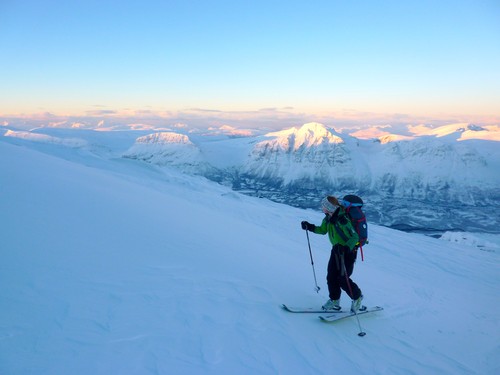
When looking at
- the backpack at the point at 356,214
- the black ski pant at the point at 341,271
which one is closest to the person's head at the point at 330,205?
the backpack at the point at 356,214

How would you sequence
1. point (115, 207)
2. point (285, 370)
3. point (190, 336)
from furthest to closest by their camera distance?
point (115, 207)
point (190, 336)
point (285, 370)

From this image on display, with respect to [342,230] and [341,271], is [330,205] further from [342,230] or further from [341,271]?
[341,271]

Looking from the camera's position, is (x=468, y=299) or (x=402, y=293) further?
(x=468, y=299)

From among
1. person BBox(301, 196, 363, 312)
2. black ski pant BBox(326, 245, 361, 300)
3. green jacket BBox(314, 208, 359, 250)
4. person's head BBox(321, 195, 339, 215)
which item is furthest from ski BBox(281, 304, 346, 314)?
person's head BBox(321, 195, 339, 215)

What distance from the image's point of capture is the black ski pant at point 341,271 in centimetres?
669

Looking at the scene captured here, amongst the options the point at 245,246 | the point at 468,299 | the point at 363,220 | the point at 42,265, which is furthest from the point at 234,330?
the point at 468,299

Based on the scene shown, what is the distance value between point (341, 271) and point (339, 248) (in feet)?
1.77

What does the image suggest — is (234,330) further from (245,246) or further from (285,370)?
(245,246)

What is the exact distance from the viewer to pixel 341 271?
6848 millimetres

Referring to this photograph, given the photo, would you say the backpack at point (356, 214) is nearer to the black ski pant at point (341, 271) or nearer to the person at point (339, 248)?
the person at point (339, 248)

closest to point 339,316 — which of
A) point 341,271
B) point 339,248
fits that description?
point 341,271

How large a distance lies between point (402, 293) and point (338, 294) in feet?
16.1

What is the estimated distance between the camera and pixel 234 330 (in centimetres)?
562

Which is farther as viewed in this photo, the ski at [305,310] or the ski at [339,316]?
the ski at [305,310]
